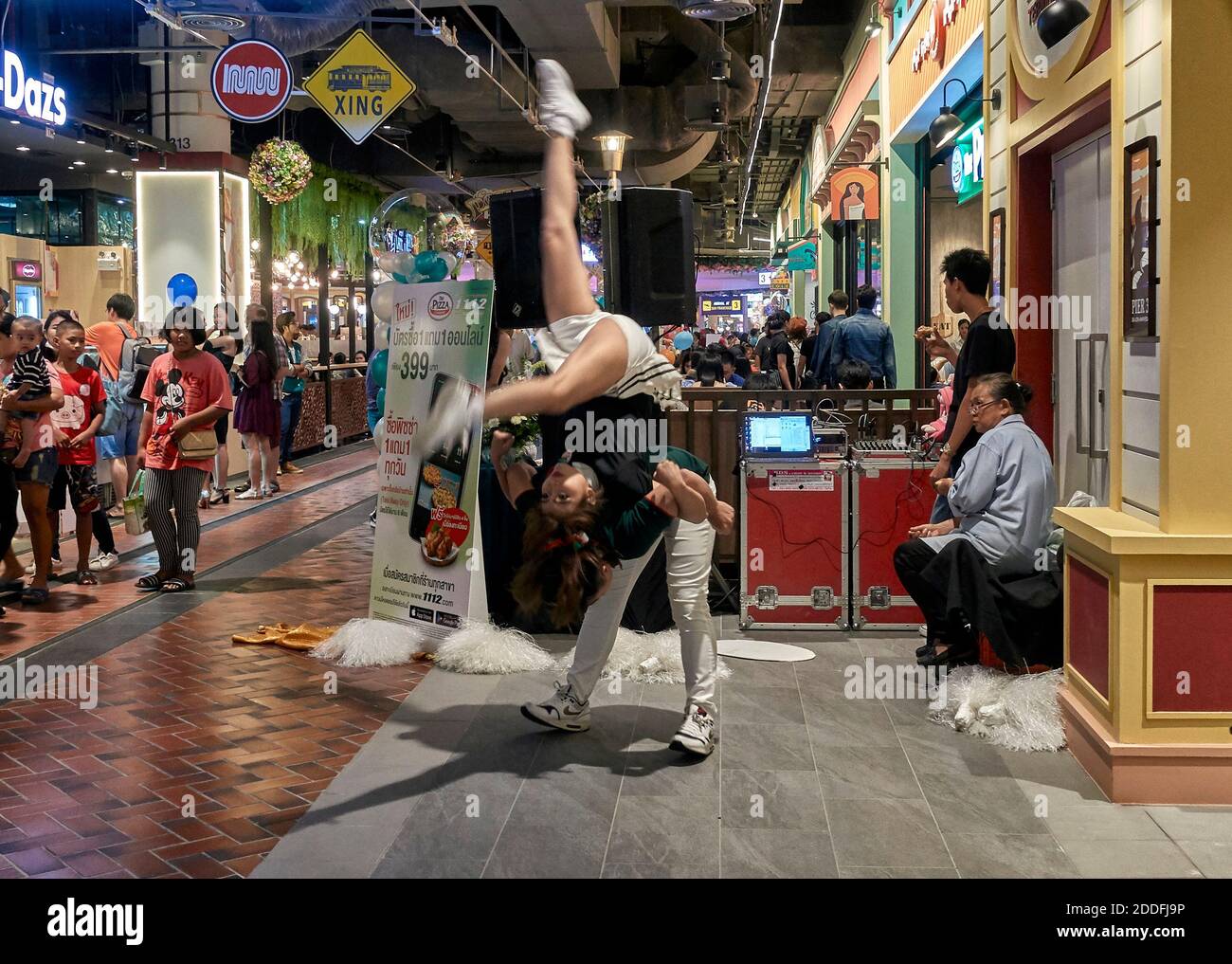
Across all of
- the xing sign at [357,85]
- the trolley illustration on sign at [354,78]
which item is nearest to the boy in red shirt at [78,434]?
the xing sign at [357,85]

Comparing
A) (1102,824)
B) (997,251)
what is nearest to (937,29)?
(997,251)

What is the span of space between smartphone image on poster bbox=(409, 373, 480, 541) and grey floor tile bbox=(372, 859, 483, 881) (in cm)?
210

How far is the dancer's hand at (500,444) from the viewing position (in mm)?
4090

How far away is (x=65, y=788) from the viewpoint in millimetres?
3961

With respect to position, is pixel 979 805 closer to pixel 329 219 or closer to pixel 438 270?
pixel 438 270

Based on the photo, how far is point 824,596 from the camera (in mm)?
6074

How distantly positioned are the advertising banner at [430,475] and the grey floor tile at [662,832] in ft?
5.49

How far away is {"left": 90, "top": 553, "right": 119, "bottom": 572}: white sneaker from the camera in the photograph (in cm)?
779

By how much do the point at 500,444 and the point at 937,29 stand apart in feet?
19.8

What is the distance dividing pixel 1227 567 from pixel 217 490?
9208 millimetres

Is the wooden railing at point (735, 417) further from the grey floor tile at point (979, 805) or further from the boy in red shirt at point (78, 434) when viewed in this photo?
the boy in red shirt at point (78, 434)

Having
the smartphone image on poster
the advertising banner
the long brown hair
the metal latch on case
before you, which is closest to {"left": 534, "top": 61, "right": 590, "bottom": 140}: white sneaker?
the long brown hair

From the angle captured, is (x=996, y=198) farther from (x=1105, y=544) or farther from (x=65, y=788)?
(x=65, y=788)
